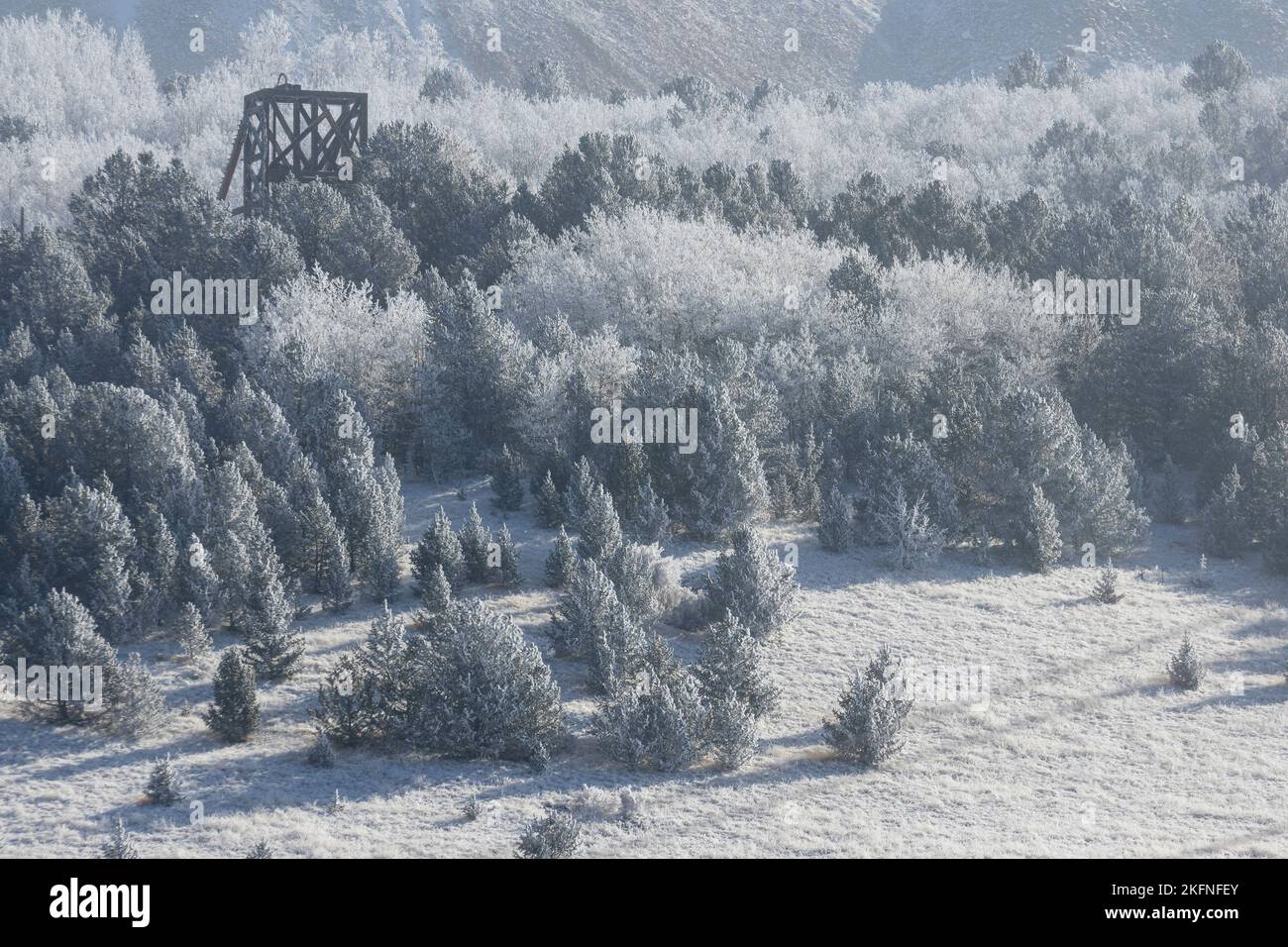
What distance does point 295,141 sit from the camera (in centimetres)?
4747

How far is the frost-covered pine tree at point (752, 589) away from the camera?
23078 mm

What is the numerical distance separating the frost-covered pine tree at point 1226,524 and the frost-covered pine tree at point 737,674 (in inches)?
610

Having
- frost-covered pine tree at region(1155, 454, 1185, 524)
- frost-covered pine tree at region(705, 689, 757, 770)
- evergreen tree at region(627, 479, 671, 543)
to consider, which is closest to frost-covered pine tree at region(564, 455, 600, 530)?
evergreen tree at region(627, 479, 671, 543)

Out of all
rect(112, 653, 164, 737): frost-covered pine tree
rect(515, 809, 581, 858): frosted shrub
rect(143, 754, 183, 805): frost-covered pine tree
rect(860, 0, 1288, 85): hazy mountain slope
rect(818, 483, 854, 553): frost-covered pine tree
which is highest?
rect(860, 0, 1288, 85): hazy mountain slope

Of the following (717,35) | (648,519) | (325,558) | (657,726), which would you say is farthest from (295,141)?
(717,35)

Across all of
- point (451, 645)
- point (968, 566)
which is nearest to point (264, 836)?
point (451, 645)

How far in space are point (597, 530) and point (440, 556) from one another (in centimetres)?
294

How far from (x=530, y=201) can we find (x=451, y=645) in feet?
107

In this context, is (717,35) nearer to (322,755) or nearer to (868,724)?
(868,724)

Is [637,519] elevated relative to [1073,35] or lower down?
lower down

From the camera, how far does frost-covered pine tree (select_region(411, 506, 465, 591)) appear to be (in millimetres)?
24078

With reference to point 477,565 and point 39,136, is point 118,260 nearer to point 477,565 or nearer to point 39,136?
point 477,565

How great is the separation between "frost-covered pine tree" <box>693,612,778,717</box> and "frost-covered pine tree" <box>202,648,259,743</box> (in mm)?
6589

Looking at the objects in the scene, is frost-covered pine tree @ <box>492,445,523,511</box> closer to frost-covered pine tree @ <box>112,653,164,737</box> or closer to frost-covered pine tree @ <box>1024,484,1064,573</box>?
frost-covered pine tree @ <box>1024,484,1064,573</box>
